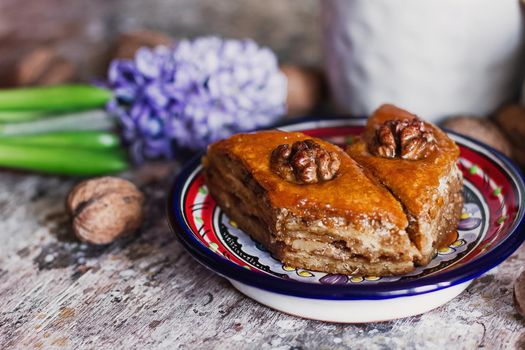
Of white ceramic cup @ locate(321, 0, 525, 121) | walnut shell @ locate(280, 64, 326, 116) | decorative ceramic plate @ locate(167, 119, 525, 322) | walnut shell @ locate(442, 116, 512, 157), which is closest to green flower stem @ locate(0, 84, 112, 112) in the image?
decorative ceramic plate @ locate(167, 119, 525, 322)

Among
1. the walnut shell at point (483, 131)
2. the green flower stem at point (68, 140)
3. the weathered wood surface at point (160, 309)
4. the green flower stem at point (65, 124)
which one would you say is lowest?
the weathered wood surface at point (160, 309)

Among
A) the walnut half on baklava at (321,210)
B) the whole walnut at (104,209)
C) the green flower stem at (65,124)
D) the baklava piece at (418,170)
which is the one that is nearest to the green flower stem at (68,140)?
the green flower stem at (65,124)

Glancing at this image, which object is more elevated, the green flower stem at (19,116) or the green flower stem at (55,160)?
the green flower stem at (19,116)

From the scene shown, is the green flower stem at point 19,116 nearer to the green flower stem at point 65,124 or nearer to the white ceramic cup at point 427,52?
the green flower stem at point 65,124

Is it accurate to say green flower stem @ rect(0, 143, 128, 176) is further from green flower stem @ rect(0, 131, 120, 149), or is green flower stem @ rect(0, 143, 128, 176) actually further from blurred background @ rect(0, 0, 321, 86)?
blurred background @ rect(0, 0, 321, 86)

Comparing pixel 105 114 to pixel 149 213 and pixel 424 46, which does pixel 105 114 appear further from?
pixel 424 46

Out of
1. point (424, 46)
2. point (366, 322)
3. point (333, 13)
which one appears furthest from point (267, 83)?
point (366, 322)

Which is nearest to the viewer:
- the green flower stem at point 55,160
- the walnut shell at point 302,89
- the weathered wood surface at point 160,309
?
the weathered wood surface at point 160,309

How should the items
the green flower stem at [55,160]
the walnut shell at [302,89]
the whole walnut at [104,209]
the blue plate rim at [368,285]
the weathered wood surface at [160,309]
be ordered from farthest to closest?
the walnut shell at [302,89] → the green flower stem at [55,160] → the whole walnut at [104,209] → the weathered wood surface at [160,309] → the blue plate rim at [368,285]
